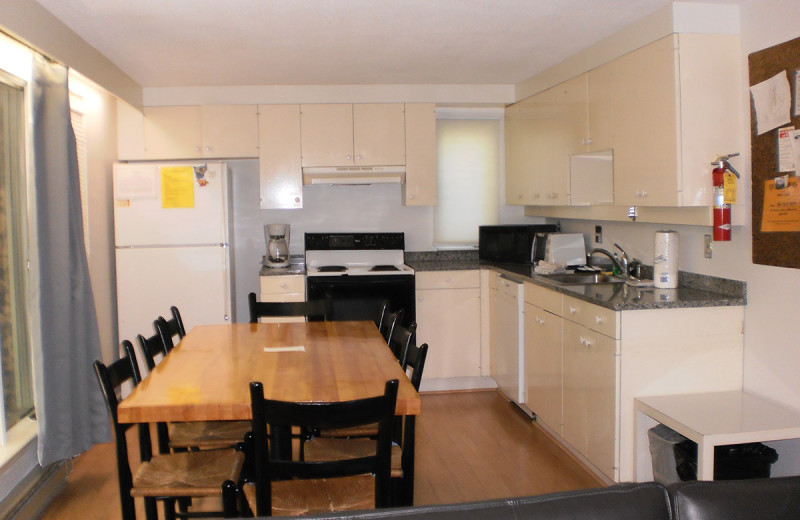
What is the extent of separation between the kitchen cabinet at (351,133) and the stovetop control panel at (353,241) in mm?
553

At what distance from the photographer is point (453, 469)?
11.5 feet

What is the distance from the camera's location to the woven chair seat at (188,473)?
216cm

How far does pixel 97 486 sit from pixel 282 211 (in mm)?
2442

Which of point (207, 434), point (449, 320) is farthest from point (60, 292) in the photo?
point (449, 320)

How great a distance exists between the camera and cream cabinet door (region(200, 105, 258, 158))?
4750 mm

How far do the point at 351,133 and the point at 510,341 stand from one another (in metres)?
1.86

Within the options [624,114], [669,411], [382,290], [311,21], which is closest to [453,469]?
[669,411]

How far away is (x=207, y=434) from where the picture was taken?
2723mm

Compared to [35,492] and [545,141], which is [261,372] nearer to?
[35,492]

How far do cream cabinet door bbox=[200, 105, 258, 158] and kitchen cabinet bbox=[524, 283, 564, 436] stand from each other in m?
2.25

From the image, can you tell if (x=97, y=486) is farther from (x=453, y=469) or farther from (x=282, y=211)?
(x=282, y=211)

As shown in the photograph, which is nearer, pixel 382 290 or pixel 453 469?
pixel 453 469

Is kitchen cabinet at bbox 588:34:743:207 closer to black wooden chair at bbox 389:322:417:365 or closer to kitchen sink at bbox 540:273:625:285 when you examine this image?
kitchen sink at bbox 540:273:625:285

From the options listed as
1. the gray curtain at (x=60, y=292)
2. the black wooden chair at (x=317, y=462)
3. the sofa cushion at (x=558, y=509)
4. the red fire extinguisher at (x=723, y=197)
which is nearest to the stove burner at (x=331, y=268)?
the gray curtain at (x=60, y=292)
